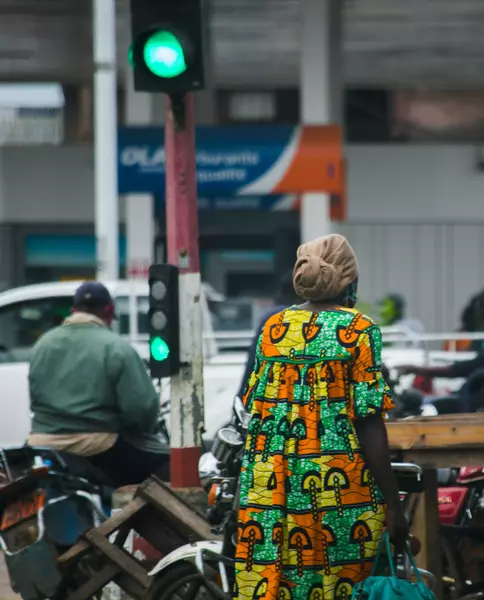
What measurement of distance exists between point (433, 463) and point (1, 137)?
21.3m

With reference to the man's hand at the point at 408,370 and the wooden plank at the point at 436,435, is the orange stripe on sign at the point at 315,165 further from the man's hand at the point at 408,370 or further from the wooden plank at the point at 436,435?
the wooden plank at the point at 436,435

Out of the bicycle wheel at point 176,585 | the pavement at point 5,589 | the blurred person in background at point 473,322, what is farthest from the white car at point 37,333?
the bicycle wheel at point 176,585

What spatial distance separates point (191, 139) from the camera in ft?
26.7

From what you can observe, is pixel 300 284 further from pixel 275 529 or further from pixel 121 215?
pixel 121 215

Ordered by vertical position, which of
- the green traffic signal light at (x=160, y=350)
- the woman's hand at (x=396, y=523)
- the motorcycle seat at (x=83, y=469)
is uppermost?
the green traffic signal light at (x=160, y=350)

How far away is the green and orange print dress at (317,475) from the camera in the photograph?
4957mm

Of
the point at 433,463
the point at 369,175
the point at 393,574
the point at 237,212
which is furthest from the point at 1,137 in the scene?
the point at 393,574

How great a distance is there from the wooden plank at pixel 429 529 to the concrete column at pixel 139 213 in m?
15.5

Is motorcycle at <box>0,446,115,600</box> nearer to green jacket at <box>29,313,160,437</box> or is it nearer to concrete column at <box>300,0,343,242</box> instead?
green jacket at <box>29,313,160,437</box>

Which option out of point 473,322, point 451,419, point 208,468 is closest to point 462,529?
point 451,419

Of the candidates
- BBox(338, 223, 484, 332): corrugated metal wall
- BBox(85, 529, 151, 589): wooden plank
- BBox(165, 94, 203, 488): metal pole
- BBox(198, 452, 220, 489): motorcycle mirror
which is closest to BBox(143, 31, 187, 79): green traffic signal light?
BBox(165, 94, 203, 488): metal pole

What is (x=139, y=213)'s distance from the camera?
23062 millimetres

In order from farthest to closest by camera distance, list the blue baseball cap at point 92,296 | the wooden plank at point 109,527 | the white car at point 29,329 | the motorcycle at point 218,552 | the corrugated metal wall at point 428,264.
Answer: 1. the corrugated metal wall at point 428,264
2. the white car at point 29,329
3. the blue baseball cap at point 92,296
4. the wooden plank at point 109,527
5. the motorcycle at point 218,552

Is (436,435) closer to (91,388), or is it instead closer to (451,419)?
(451,419)
